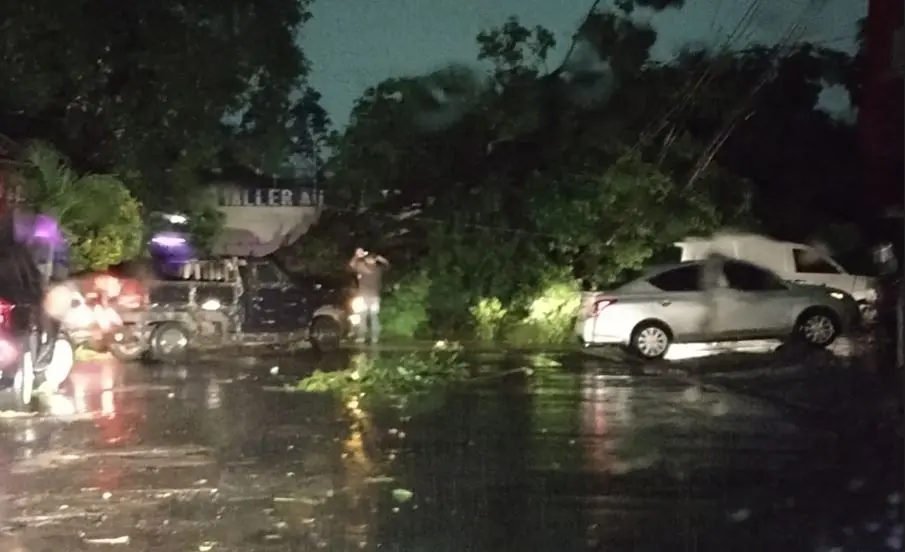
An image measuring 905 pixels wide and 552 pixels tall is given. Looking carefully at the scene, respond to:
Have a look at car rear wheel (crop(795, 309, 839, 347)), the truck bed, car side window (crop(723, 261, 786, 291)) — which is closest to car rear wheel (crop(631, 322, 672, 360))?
car side window (crop(723, 261, 786, 291))

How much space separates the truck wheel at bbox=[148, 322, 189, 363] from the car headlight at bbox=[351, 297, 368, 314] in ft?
12.1

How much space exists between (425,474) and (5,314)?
586 cm

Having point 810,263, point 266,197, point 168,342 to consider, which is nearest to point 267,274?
point 168,342

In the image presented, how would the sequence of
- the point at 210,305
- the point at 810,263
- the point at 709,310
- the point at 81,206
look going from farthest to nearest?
the point at 810,263 → the point at 81,206 → the point at 210,305 → the point at 709,310

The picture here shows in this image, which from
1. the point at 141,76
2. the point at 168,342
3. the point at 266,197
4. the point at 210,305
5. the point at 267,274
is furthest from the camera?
the point at 266,197

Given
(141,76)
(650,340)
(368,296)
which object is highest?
(141,76)

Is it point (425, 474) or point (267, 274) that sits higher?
point (267, 274)

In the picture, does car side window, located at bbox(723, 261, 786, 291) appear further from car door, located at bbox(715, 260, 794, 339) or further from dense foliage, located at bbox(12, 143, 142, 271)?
dense foliage, located at bbox(12, 143, 142, 271)

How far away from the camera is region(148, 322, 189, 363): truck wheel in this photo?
2205cm

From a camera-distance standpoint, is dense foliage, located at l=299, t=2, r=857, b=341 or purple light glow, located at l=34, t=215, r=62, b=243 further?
dense foliage, located at l=299, t=2, r=857, b=341

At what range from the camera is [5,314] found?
46.5 ft

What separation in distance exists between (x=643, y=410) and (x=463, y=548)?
21.8 ft

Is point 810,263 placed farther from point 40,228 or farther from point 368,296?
point 40,228

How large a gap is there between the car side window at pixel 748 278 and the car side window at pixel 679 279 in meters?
0.46
